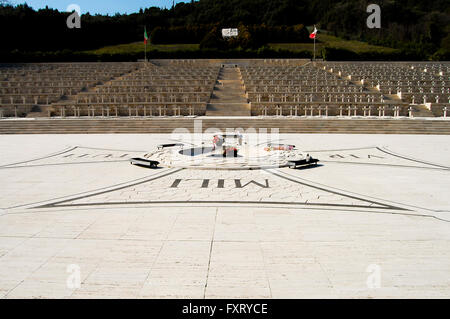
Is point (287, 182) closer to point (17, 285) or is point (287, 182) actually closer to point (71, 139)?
point (17, 285)

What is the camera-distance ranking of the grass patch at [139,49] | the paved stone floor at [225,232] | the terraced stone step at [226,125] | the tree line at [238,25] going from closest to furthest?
1. the paved stone floor at [225,232]
2. the terraced stone step at [226,125]
3. the grass patch at [139,49]
4. the tree line at [238,25]

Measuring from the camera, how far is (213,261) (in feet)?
14.4

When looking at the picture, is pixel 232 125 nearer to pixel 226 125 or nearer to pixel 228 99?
pixel 226 125

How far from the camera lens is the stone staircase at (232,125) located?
1889 cm

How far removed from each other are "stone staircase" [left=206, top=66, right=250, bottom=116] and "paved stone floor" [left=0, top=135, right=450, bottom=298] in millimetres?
14207

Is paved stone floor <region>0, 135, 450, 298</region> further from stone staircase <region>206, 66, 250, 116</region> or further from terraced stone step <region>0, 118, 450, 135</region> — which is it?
stone staircase <region>206, 66, 250, 116</region>

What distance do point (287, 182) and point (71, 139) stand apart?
12.4 meters

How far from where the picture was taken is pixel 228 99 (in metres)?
26.9

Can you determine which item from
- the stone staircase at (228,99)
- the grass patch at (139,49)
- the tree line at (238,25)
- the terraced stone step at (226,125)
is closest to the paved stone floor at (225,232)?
the terraced stone step at (226,125)

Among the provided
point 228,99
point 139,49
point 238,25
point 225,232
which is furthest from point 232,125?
point 238,25

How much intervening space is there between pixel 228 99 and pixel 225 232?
22.3 meters

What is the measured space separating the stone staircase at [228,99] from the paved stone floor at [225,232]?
559 inches

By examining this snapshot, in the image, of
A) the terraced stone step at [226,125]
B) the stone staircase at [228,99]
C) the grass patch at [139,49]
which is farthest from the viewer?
the grass patch at [139,49]

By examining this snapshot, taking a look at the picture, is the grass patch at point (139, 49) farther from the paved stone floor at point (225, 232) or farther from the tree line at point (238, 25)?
the paved stone floor at point (225, 232)
